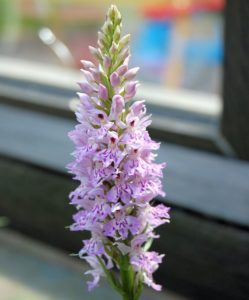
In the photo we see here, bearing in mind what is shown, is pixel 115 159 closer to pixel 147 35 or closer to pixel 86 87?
pixel 86 87

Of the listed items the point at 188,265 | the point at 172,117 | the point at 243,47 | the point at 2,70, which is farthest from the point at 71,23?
the point at 188,265

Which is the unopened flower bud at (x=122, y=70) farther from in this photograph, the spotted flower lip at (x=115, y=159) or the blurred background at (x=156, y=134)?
the blurred background at (x=156, y=134)

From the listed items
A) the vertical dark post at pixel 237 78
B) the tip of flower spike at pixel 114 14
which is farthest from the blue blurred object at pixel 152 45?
the tip of flower spike at pixel 114 14

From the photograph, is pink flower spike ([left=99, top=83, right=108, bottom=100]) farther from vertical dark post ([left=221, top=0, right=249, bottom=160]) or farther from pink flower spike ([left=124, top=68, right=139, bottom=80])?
vertical dark post ([left=221, top=0, right=249, bottom=160])

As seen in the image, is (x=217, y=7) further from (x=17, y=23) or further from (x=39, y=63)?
(x=17, y=23)

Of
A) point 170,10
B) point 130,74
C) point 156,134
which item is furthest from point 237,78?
point 130,74

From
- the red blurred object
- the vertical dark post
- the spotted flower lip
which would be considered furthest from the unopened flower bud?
the red blurred object

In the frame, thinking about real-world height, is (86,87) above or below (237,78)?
below
